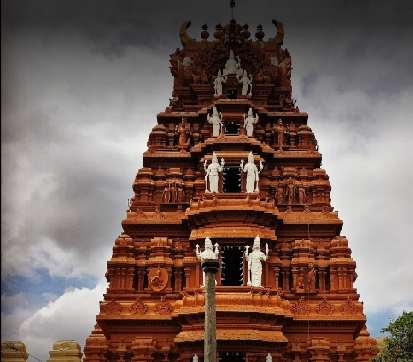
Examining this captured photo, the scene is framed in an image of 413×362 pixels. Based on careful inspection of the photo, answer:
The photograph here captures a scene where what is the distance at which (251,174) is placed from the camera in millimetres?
28766

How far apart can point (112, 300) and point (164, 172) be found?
6.93 m

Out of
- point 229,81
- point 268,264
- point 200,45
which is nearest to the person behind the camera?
point 268,264

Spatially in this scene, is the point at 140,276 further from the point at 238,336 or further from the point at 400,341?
the point at 400,341

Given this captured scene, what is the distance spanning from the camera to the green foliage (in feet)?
72.7

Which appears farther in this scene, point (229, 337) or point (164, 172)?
point (164, 172)

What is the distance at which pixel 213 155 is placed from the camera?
95.9 feet

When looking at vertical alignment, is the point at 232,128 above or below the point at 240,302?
above

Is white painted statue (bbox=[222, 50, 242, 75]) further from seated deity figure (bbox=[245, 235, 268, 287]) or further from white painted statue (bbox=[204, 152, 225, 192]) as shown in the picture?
seated deity figure (bbox=[245, 235, 268, 287])

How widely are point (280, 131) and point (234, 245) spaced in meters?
7.45

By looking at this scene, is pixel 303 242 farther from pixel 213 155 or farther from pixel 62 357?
pixel 62 357

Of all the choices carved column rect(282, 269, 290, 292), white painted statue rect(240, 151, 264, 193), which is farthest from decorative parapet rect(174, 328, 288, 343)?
white painted statue rect(240, 151, 264, 193)

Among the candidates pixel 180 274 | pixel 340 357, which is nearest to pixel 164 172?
pixel 180 274

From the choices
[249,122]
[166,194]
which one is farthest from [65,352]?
[249,122]

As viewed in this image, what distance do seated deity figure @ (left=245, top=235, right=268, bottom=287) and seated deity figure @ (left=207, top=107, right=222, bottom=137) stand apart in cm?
659
